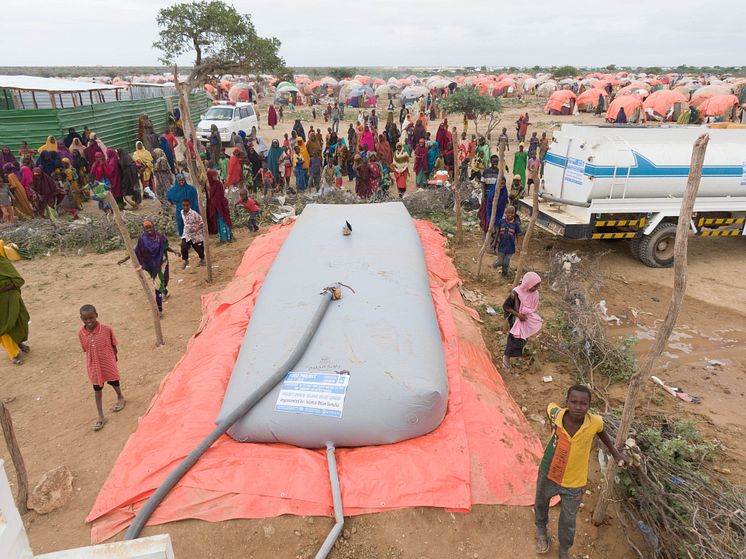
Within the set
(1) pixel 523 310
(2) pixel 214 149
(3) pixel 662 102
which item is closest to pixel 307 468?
(1) pixel 523 310

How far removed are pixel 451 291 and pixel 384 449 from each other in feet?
10.4

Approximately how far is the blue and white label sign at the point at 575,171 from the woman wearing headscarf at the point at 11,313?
24.9 feet

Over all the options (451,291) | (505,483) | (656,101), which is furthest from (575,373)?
(656,101)

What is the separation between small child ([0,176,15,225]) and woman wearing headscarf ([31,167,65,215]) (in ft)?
1.46

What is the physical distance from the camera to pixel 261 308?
15.7ft

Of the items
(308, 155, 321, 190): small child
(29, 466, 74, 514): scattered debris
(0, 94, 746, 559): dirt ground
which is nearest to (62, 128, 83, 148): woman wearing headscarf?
(0, 94, 746, 559): dirt ground

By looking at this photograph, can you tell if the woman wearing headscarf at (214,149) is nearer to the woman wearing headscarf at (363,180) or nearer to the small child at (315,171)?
the small child at (315,171)

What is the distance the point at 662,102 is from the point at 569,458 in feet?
85.7

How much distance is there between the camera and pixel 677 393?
484cm

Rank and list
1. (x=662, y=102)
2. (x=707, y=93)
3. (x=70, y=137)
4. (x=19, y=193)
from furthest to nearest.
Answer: (x=707, y=93), (x=662, y=102), (x=70, y=137), (x=19, y=193)

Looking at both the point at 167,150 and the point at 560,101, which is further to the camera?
the point at 560,101

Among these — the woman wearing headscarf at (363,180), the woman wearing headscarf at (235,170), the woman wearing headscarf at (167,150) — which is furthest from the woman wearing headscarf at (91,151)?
the woman wearing headscarf at (363,180)

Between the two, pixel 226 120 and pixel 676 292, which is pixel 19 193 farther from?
pixel 676 292

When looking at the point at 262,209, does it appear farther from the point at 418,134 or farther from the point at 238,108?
the point at 238,108
